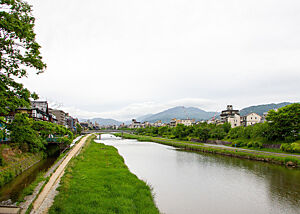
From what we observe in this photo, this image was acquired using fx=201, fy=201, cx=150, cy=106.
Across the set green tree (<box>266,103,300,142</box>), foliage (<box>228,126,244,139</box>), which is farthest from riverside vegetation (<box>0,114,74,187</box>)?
foliage (<box>228,126,244,139</box>)

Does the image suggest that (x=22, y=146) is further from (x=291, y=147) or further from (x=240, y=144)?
(x=240, y=144)

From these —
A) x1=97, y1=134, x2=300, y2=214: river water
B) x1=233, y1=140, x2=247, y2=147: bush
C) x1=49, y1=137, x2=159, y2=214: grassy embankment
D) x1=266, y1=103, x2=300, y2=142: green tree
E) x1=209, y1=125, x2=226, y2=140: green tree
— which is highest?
x1=266, y1=103, x2=300, y2=142: green tree

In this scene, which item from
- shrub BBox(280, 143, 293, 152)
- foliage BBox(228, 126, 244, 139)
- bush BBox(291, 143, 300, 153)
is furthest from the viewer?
foliage BBox(228, 126, 244, 139)

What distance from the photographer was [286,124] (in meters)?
35.4

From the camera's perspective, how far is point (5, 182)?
15641mm

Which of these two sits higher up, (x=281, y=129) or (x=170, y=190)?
(x=281, y=129)

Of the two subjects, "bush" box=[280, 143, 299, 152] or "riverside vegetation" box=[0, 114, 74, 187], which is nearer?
"riverside vegetation" box=[0, 114, 74, 187]

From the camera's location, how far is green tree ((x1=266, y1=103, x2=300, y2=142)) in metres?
34.5

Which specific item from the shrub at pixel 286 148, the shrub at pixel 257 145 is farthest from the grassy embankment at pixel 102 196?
the shrub at pixel 257 145

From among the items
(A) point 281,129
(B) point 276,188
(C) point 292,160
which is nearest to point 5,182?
(B) point 276,188

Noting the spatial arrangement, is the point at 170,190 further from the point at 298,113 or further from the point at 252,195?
the point at 298,113

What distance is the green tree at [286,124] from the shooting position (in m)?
34.5

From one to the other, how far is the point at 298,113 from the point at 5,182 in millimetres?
41667

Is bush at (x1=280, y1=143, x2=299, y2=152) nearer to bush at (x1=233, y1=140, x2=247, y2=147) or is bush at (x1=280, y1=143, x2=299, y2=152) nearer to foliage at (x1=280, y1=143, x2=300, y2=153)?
foliage at (x1=280, y1=143, x2=300, y2=153)
